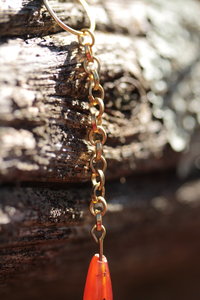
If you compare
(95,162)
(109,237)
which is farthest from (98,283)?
(109,237)

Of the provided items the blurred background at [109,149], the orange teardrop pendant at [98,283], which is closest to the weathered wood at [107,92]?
the blurred background at [109,149]

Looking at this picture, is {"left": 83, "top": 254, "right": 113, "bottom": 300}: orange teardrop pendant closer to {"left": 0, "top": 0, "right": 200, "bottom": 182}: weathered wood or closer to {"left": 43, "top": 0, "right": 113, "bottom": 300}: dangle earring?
{"left": 43, "top": 0, "right": 113, "bottom": 300}: dangle earring

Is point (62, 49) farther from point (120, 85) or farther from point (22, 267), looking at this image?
point (22, 267)

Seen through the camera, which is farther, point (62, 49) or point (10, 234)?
point (62, 49)

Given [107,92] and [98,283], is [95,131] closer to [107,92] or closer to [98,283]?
[107,92]

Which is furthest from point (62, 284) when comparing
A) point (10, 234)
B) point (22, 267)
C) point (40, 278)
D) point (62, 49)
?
point (62, 49)

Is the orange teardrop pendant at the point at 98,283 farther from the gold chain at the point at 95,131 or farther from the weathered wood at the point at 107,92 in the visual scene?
the weathered wood at the point at 107,92

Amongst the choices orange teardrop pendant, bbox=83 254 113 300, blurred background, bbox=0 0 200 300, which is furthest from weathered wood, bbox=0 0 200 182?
orange teardrop pendant, bbox=83 254 113 300
